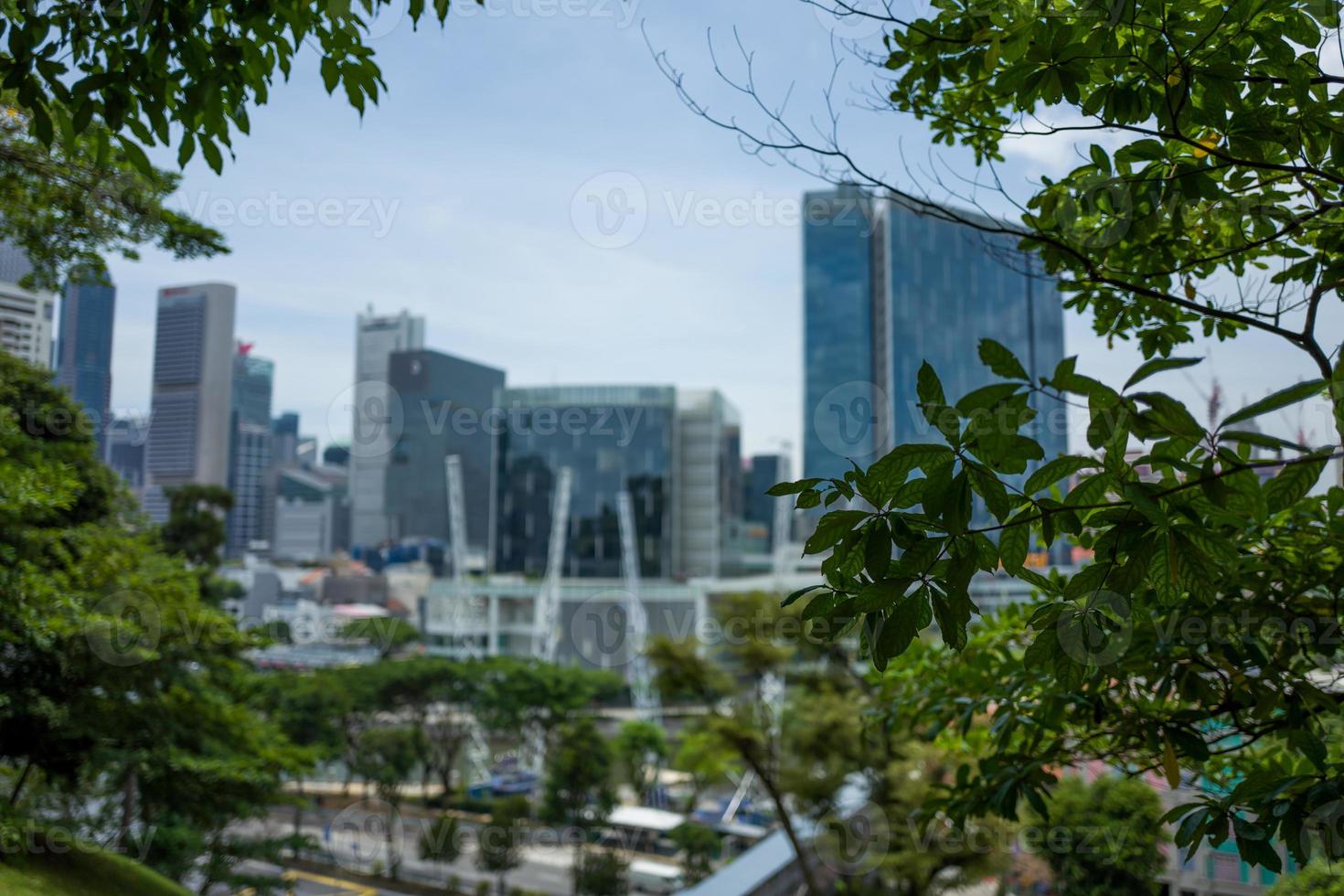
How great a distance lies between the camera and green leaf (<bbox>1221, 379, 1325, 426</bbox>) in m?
0.64

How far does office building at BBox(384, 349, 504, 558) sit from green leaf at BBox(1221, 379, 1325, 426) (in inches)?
870

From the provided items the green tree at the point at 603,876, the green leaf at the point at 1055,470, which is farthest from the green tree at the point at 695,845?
the green leaf at the point at 1055,470

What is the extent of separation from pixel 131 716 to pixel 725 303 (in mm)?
9259

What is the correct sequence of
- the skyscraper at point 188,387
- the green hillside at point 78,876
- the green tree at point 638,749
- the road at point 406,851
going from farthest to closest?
the green tree at point 638,749, the road at point 406,851, the skyscraper at point 188,387, the green hillside at point 78,876

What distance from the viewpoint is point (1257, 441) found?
0.64 m

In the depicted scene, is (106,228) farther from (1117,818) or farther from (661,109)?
(1117,818)

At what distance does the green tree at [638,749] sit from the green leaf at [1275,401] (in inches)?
455

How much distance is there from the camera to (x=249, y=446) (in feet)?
42.1

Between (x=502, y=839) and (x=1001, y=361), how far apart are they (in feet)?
34.2

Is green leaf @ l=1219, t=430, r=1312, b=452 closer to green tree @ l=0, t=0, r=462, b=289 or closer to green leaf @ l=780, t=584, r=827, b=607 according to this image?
green leaf @ l=780, t=584, r=827, b=607

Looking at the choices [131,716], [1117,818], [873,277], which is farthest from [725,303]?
[873,277]

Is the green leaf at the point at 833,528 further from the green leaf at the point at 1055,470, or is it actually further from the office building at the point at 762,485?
the office building at the point at 762,485

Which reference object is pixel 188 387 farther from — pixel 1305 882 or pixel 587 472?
pixel 587 472

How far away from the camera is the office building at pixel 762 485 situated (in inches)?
1021
